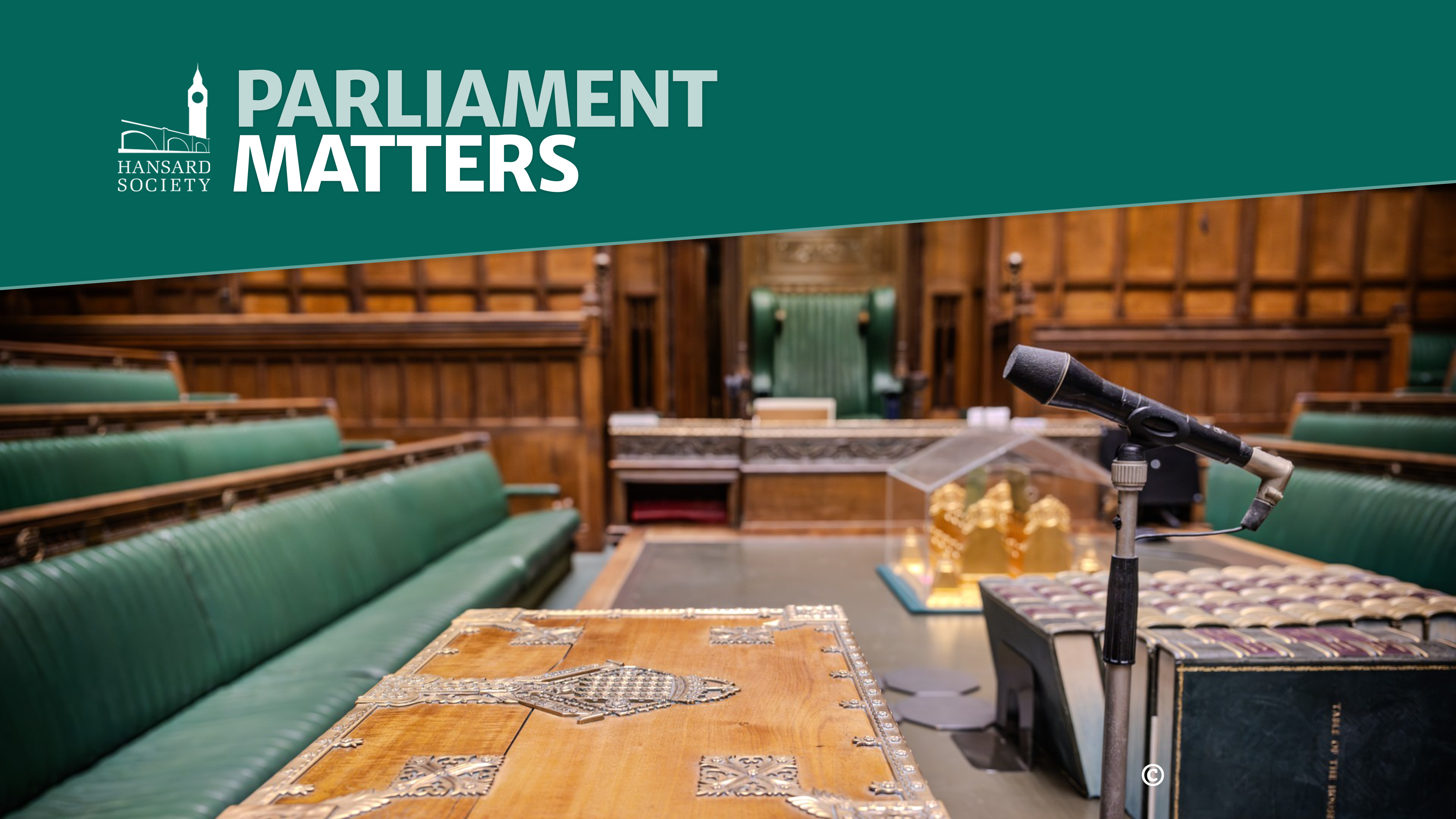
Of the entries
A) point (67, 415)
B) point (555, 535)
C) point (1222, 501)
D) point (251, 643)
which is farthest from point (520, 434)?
point (1222, 501)

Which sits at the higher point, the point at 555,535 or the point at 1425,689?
the point at 1425,689

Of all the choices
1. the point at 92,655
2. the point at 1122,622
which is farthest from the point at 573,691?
the point at 92,655

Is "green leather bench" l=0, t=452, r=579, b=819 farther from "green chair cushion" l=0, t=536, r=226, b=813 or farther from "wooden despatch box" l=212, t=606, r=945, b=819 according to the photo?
"wooden despatch box" l=212, t=606, r=945, b=819

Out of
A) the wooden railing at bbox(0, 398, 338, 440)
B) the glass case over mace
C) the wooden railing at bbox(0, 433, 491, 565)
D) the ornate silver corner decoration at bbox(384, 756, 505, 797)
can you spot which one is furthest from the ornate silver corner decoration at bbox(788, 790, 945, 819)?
the wooden railing at bbox(0, 398, 338, 440)

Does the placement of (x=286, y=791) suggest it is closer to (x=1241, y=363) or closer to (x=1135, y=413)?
(x=1135, y=413)

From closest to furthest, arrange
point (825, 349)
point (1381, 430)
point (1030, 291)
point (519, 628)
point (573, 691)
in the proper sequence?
point (573, 691)
point (519, 628)
point (1381, 430)
point (1030, 291)
point (825, 349)

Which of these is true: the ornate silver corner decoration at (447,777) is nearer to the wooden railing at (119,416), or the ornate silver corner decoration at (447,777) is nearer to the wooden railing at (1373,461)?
the wooden railing at (1373,461)

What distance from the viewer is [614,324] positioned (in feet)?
23.9

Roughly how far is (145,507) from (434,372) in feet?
11.5

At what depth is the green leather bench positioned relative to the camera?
57.8 inches

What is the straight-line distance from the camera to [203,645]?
1.99 m

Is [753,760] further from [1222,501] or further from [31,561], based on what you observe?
[1222,501]

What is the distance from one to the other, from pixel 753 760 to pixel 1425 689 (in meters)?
1.55

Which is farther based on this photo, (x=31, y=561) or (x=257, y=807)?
(x=31, y=561)
